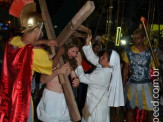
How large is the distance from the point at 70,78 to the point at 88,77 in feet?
1.10

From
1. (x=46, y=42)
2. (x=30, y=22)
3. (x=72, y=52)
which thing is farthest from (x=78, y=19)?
(x=72, y=52)

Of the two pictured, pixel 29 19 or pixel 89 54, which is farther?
pixel 89 54

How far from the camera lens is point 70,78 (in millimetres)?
4109

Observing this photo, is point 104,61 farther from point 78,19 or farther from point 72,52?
point 78,19

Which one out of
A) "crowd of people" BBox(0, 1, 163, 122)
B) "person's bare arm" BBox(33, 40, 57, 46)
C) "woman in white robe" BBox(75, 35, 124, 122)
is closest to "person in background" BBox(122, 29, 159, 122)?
"crowd of people" BBox(0, 1, 163, 122)

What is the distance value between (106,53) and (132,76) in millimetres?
1545

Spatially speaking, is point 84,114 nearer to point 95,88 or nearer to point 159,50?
point 95,88

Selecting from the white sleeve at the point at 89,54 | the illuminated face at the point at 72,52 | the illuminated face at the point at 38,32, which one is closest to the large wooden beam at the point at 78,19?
the illuminated face at the point at 38,32

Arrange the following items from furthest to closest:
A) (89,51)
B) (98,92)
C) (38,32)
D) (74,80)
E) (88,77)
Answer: (89,51) → (98,92) → (88,77) → (74,80) → (38,32)

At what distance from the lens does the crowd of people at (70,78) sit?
127 inches

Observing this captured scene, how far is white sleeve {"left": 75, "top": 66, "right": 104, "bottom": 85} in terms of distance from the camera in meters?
3.86

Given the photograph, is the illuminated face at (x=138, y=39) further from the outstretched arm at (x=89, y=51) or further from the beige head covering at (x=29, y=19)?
the beige head covering at (x=29, y=19)

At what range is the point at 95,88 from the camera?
4.04 metres

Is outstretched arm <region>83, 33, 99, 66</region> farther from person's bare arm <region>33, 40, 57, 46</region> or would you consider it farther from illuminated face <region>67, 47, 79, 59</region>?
person's bare arm <region>33, 40, 57, 46</region>
